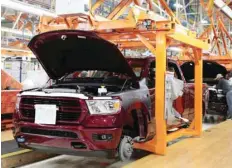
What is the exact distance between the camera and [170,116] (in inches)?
193

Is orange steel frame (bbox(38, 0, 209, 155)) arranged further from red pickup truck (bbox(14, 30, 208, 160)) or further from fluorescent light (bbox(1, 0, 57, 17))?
fluorescent light (bbox(1, 0, 57, 17))

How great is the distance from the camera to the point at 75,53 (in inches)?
175

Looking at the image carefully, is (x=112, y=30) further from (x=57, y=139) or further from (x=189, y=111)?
(x=189, y=111)

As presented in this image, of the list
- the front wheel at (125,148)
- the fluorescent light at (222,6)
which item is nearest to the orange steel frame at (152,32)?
the front wheel at (125,148)

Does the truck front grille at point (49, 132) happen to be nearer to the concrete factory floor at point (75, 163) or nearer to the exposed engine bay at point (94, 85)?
the exposed engine bay at point (94, 85)

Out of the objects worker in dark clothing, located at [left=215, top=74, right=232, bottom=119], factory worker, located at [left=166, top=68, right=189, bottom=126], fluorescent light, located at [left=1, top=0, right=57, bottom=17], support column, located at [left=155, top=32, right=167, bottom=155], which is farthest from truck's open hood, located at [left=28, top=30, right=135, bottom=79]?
worker in dark clothing, located at [left=215, top=74, right=232, bottom=119]

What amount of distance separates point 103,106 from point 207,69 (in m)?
6.91

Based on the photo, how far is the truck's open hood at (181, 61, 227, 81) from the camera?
8.54 metres

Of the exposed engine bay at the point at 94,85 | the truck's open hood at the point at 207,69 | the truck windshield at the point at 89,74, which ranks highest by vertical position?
the truck's open hood at the point at 207,69

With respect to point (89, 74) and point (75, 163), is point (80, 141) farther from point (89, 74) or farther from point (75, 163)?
point (89, 74)

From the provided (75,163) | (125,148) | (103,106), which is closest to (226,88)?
(75,163)

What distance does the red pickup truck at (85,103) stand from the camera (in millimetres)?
3473

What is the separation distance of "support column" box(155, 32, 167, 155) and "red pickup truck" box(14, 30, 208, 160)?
98 mm

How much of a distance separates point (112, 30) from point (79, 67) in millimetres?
695
